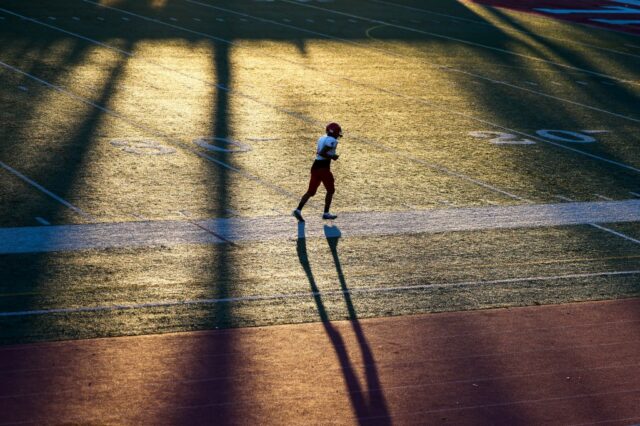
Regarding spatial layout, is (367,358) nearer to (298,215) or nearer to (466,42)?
(298,215)

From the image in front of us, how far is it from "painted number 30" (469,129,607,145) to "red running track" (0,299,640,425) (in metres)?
10.1

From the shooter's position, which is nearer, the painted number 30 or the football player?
the football player

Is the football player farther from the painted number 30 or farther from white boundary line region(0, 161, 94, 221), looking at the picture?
the painted number 30

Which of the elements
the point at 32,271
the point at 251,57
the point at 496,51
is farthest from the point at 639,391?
the point at 496,51

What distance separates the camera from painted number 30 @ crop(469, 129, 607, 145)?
22.7 meters

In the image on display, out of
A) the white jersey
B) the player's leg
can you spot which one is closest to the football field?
the player's leg

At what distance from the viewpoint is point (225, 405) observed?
10.4 m

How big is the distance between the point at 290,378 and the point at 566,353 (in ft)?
10.9

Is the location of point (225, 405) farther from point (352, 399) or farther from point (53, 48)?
point (53, 48)

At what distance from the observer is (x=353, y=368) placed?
11438 millimetres

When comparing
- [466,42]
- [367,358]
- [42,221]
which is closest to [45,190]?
[42,221]

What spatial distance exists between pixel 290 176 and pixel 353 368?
324 inches

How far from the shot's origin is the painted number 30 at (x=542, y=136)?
74.5 feet

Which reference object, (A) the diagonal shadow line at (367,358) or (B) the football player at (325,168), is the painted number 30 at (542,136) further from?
(A) the diagonal shadow line at (367,358)
